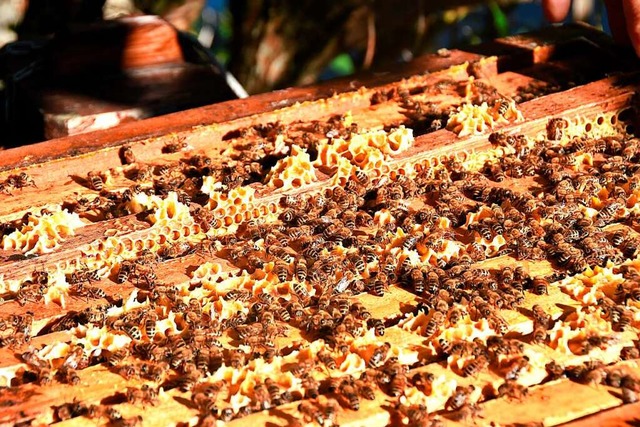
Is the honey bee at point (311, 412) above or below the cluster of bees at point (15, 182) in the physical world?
below

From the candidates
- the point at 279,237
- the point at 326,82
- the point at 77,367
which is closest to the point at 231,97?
the point at 326,82

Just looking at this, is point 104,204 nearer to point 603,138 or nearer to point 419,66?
point 419,66

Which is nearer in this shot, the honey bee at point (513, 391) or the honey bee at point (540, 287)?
the honey bee at point (513, 391)

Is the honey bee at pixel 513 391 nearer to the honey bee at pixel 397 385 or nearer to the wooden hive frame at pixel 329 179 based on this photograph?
the wooden hive frame at pixel 329 179

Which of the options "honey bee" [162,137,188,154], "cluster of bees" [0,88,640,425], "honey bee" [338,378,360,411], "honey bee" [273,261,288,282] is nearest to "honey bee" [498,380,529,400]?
"cluster of bees" [0,88,640,425]

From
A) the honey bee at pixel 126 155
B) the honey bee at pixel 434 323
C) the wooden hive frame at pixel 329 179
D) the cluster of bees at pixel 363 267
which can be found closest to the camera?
the wooden hive frame at pixel 329 179

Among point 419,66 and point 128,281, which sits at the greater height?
point 419,66

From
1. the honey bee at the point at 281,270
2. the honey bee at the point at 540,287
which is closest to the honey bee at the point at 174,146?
the honey bee at the point at 281,270
